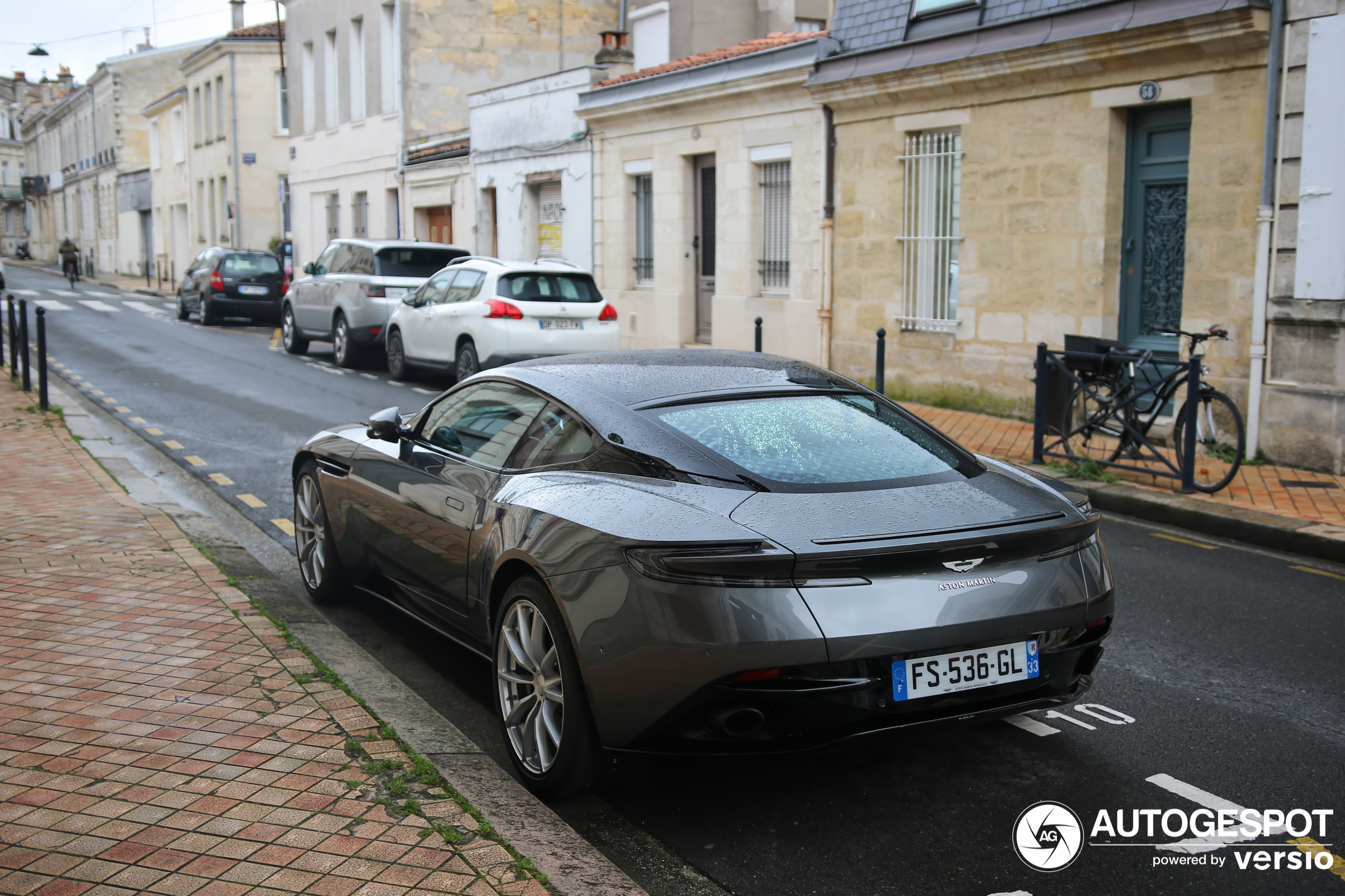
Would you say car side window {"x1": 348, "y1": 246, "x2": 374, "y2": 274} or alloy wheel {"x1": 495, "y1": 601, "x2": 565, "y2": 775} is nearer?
alloy wheel {"x1": 495, "y1": 601, "x2": 565, "y2": 775}

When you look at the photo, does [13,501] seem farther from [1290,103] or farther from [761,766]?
[1290,103]

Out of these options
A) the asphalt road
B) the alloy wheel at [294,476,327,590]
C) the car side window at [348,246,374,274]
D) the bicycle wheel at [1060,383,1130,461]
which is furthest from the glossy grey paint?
the car side window at [348,246,374,274]

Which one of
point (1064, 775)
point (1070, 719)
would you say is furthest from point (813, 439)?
point (1070, 719)

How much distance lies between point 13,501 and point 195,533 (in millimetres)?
1509

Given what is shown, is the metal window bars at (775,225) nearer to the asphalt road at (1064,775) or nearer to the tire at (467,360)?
the tire at (467,360)

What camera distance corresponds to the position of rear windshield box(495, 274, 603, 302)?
610 inches

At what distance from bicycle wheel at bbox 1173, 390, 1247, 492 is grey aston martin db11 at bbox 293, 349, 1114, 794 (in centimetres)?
515

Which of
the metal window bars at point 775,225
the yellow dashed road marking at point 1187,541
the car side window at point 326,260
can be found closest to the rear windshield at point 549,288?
the metal window bars at point 775,225

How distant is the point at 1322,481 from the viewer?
32.0 feet

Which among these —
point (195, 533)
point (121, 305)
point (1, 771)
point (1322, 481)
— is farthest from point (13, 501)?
point (121, 305)

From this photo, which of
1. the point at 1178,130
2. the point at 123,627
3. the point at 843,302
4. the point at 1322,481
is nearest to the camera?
the point at 123,627

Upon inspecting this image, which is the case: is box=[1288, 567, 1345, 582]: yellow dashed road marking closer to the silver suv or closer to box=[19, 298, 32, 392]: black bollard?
box=[19, 298, 32, 392]: black bollard

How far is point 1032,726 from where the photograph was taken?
185 inches

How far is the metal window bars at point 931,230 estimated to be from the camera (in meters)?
14.3
